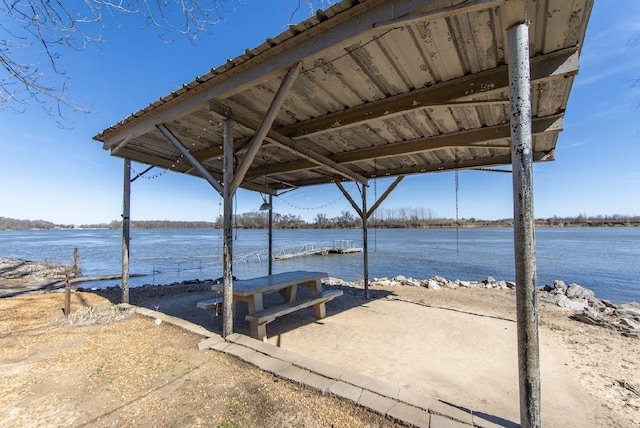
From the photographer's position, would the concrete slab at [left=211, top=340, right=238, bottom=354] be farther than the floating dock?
No

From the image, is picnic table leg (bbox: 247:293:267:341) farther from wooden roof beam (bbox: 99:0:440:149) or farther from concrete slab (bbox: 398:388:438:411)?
wooden roof beam (bbox: 99:0:440:149)

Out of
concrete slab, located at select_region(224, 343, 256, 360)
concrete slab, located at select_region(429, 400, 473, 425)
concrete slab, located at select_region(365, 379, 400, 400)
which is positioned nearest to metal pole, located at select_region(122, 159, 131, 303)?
concrete slab, located at select_region(224, 343, 256, 360)

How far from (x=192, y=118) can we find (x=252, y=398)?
3.35 meters

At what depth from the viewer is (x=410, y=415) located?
1806 millimetres

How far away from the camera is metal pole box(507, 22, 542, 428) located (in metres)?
1.60

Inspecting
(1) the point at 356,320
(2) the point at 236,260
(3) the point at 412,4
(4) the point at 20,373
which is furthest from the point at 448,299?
(2) the point at 236,260

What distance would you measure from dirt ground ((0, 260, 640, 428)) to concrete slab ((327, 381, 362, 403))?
0.06 metres

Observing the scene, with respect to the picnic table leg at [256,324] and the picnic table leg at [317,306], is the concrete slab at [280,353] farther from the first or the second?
the picnic table leg at [317,306]

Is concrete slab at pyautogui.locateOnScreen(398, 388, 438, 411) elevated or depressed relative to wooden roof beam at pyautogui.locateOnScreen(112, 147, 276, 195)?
depressed

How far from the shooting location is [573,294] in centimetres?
832

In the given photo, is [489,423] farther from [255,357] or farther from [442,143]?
[442,143]

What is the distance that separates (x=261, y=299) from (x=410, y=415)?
2332 millimetres

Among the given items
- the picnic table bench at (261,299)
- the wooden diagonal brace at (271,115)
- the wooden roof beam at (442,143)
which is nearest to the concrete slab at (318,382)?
the picnic table bench at (261,299)

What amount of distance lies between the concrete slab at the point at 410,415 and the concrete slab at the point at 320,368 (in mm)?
548
